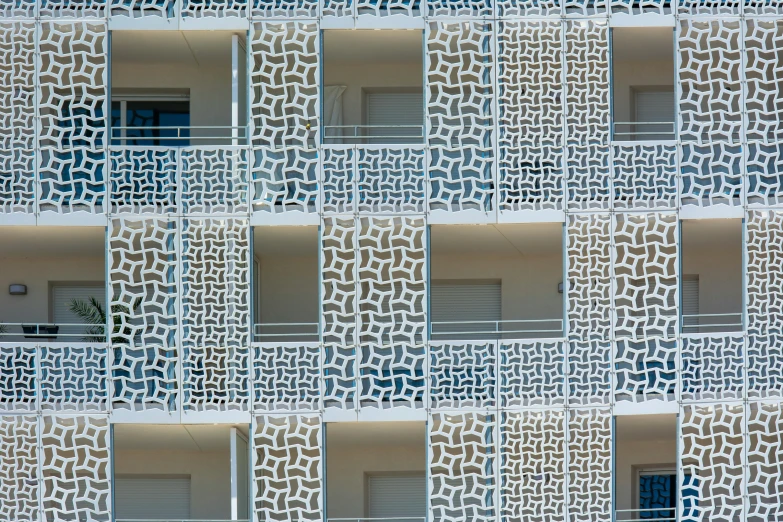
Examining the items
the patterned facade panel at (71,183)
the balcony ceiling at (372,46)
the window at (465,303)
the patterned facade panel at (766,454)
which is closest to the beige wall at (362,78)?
the balcony ceiling at (372,46)

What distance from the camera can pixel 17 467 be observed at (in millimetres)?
21406

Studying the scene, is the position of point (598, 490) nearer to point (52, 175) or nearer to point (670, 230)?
point (670, 230)

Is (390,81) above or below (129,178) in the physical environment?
above

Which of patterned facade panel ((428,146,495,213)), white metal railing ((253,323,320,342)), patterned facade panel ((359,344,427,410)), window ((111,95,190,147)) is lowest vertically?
patterned facade panel ((359,344,427,410))

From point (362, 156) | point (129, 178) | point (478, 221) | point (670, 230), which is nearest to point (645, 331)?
point (670, 230)

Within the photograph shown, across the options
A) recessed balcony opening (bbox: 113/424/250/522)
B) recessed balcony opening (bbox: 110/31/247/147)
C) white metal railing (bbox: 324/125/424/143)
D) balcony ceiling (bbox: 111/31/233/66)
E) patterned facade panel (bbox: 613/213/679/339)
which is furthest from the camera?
recessed balcony opening (bbox: 113/424/250/522)

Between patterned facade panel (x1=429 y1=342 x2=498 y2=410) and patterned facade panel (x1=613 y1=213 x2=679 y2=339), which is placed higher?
patterned facade panel (x1=613 y1=213 x2=679 y2=339)

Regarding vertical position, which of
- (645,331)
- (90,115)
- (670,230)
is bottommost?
(645,331)

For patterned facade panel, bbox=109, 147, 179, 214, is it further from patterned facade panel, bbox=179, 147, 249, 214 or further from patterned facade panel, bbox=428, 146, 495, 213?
patterned facade panel, bbox=428, 146, 495, 213

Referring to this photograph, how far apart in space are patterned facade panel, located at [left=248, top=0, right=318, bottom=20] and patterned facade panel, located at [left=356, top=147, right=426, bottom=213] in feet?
7.30

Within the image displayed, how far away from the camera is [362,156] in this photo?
2192cm

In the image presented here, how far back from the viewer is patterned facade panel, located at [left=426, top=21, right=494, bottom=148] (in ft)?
71.9

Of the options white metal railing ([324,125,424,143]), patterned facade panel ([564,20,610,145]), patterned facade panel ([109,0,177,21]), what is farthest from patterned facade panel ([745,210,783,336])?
patterned facade panel ([109,0,177,21])

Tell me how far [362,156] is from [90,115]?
451 centimetres
